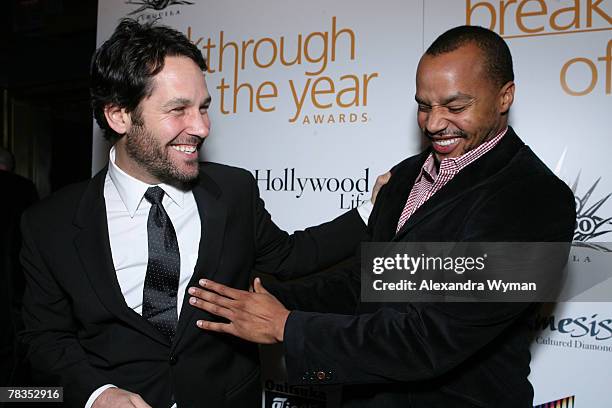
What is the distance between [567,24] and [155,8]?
1941 mm

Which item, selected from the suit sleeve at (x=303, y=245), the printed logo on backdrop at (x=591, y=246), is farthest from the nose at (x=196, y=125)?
the printed logo on backdrop at (x=591, y=246)

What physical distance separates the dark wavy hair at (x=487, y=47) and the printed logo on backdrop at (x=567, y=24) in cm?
76

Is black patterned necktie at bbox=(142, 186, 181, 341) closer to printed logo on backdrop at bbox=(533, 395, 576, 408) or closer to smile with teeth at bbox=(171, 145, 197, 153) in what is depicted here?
smile with teeth at bbox=(171, 145, 197, 153)

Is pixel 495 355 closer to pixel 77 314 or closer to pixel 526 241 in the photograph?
pixel 526 241

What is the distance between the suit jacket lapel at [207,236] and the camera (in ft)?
5.28

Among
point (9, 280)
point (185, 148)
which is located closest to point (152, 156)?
point (185, 148)

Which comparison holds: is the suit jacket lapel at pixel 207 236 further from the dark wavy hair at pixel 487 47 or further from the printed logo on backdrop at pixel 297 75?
the printed logo on backdrop at pixel 297 75

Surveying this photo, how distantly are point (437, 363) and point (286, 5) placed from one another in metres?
1.84

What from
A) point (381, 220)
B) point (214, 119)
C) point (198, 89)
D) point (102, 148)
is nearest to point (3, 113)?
point (102, 148)

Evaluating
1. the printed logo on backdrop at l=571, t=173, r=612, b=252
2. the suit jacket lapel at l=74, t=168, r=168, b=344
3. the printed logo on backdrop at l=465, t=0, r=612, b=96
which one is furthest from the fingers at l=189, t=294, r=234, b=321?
the printed logo on backdrop at l=465, t=0, r=612, b=96

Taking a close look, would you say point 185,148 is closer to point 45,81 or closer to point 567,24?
point 567,24

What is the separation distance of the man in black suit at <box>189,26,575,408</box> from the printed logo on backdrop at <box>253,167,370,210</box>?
855mm

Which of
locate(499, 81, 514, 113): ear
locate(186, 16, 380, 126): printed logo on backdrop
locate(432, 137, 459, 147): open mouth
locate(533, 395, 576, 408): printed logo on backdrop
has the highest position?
locate(186, 16, 380, 126): printed logo on backdrop

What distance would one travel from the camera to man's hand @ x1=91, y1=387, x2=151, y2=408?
4.79 ft
